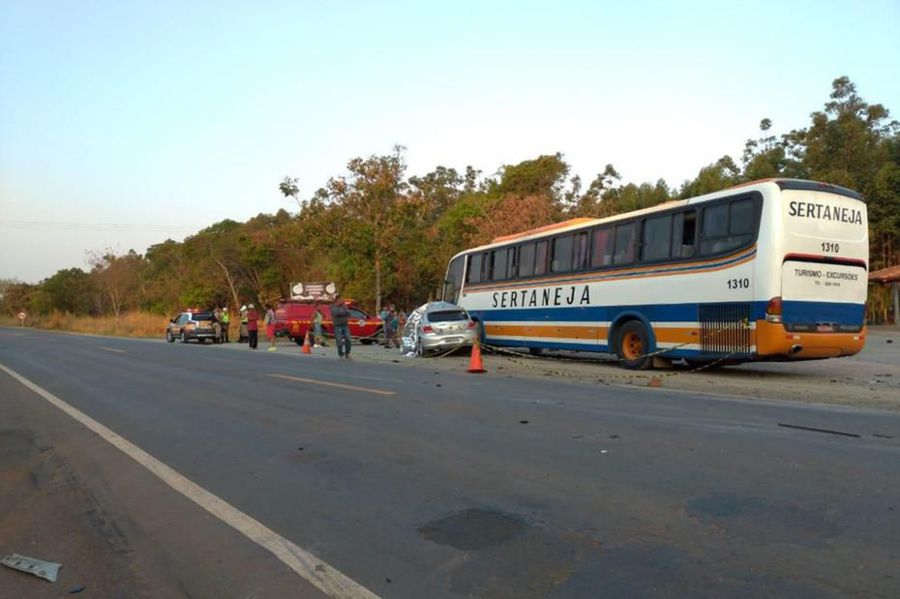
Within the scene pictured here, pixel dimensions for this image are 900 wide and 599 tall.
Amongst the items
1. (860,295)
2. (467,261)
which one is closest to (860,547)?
(860,295)

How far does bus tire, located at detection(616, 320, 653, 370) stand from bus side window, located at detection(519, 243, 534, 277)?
438 cm

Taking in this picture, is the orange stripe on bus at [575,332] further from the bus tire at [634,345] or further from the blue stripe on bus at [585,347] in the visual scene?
the bus tire at [634,345]


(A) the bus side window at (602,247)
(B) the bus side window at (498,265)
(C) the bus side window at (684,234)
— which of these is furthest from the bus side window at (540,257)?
(C) the bus side window at (684,234)

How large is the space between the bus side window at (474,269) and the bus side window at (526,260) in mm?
2580

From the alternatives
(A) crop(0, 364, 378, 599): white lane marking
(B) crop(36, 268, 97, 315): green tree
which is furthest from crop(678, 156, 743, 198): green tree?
(B) crop(36, 268, 97, 315): green tree

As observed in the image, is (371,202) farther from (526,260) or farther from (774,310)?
(774,310)

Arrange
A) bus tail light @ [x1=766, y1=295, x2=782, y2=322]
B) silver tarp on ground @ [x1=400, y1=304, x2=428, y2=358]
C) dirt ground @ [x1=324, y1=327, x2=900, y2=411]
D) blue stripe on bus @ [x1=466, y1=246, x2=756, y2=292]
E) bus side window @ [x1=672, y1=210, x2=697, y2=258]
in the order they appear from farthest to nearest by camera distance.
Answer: silver tarp on ground @ [x1=400, y1=304, x2=428, y2=358]
bus side window @ [x1=672, y1=210, x2=697, y2=258]
blue stripe on bus @ [x1=466, y1=246, x2=756, y2=292]
bus tail light @ [x1=766, y1=295, x2=782, y2=322]
dirt ground @ [x1=324, y1=327, x2=900, y2=411]

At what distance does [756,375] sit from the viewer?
14008mm

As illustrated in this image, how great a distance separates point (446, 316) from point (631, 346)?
668 cm

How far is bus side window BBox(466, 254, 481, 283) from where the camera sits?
22425 millimetres

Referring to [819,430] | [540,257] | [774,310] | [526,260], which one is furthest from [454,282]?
[819,430]

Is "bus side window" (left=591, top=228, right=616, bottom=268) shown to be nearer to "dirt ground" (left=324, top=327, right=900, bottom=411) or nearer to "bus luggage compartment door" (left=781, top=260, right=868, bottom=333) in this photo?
"dirt ground" (left=324, top=327, right=900, bottom=411)

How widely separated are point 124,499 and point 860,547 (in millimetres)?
5374

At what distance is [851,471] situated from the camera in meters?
5.62
